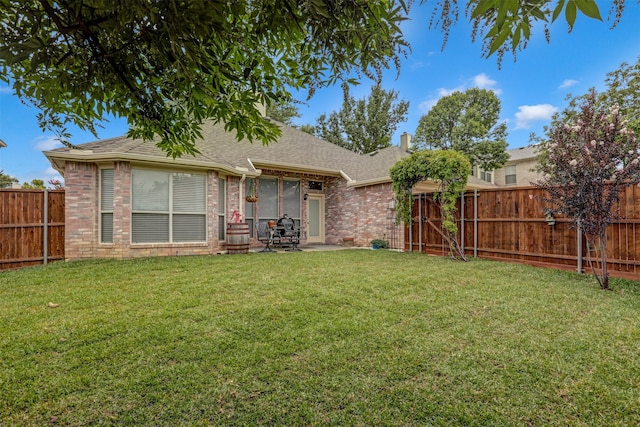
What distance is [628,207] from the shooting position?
19.1ft

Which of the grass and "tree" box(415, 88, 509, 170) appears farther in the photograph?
"tree" box(415, 88, 509, 170)

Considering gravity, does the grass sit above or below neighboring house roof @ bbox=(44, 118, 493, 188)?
below

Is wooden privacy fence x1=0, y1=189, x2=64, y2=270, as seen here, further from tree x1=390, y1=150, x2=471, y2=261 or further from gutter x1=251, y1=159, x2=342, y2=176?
tree x1=390, y1=150, x2=471, y2=261

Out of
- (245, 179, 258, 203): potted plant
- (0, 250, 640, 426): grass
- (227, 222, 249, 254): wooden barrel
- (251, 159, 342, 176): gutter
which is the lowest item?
(0, 250, 640, 426): grass

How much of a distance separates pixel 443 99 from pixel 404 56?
74.2ft

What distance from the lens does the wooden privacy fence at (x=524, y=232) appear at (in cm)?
585

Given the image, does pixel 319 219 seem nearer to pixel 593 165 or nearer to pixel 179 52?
pixel 593 165

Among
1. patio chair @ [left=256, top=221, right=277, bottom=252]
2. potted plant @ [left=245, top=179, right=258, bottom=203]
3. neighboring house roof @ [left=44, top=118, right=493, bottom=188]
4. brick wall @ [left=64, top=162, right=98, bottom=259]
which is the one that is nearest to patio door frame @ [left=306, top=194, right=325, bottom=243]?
neighboring house roof @ [left=44, top=118, right=493, bottom=188]

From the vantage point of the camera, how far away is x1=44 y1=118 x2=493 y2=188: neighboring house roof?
7.74 m

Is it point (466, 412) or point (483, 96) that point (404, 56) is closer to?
point (466, 412)

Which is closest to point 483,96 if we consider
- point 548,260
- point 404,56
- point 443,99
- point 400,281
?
point 443,99

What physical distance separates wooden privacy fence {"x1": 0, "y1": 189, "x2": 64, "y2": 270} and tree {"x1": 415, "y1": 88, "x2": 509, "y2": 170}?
2140 centimetres

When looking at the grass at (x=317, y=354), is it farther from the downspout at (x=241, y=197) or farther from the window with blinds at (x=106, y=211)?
the downspout at (x=241, y=197)

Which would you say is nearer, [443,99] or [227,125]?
[227,125]
